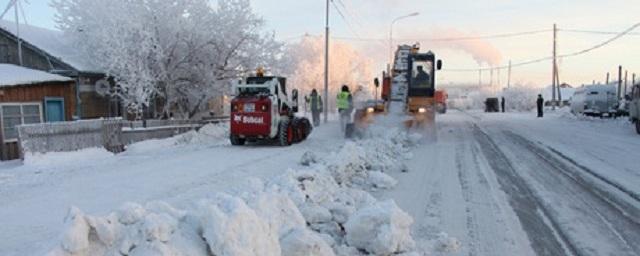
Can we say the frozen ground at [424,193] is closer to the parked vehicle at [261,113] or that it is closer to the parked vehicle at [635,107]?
the parked vehicle at [261,113]

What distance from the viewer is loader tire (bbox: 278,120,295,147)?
664 inches

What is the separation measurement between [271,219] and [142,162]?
8.98m

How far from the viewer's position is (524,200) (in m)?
8.82

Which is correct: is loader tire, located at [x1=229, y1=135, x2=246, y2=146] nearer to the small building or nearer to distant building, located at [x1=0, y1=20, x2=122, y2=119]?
the small building

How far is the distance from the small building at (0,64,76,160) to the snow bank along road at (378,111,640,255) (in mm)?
14721

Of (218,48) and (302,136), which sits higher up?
(218,48)

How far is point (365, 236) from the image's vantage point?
5777 millimetres

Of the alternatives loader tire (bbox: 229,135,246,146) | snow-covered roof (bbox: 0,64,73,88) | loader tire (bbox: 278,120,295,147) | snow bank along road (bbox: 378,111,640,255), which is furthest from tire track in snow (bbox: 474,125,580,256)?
snow-covered roof (bbox: 0,64,73,88)

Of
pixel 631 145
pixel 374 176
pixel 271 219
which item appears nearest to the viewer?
pixel 271 219

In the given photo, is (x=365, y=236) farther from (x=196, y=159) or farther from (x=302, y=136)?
(x=302, y=136)

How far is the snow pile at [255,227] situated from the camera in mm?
4434

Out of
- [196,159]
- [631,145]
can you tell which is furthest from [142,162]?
[631,145]

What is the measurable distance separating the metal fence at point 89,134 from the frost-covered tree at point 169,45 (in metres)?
1.66

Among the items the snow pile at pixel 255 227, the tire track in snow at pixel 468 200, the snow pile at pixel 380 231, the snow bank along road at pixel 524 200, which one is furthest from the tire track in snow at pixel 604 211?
the snow pile at pixel 255 227
